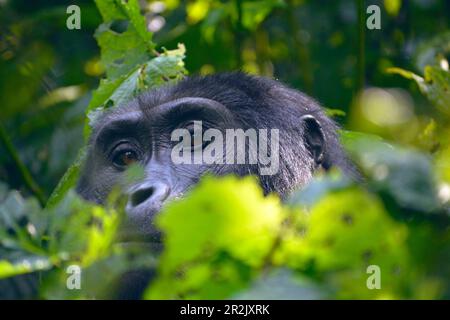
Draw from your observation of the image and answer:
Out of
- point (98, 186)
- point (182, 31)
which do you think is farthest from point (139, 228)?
point (182, 31)

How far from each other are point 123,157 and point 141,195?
737 mm

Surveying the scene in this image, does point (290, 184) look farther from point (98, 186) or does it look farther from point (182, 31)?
point (182, 31)

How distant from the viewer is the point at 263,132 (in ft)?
12.5

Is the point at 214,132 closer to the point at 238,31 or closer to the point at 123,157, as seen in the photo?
the point at 123,157

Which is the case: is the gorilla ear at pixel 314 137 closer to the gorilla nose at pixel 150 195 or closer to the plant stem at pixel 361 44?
the plant stem at pixel 361 44

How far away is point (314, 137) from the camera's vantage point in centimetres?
398

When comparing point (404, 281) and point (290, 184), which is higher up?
point (404, 281)

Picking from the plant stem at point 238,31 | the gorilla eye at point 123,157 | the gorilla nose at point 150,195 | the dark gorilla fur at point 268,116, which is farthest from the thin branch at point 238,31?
the gorilla nose at point 150,195

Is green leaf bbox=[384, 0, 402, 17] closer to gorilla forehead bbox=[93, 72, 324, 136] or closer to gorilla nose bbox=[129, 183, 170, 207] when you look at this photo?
gorilla forehead bbox=[93, 72, 324, 136]

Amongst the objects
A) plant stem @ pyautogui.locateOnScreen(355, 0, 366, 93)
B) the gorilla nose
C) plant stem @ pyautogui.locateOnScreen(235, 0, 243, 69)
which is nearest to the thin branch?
plant stem @ pyautogui.locateOnScreen(235, 0, 243, 69)

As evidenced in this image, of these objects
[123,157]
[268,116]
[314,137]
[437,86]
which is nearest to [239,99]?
[268,116]

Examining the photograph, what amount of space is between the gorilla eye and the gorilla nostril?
0.66m

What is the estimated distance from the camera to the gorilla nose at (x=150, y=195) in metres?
3.10
